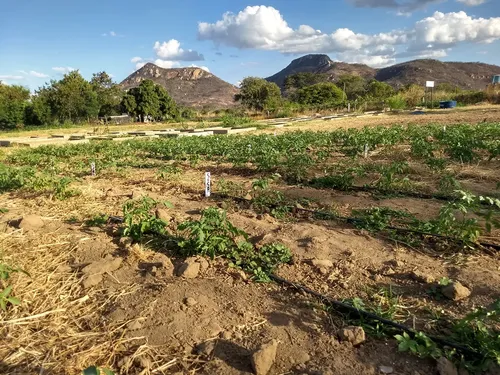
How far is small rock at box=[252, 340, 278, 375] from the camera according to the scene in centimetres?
218

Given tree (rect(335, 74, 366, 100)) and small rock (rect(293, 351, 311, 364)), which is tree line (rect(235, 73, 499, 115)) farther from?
small rock (rect(293, 351, 311, 364))

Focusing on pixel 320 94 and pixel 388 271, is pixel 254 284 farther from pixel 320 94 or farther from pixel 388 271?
pixel 320 94

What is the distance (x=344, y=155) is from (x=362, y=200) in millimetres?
4499

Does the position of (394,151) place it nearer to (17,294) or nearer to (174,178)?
(174,178)

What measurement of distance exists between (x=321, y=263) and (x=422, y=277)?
0.76 m

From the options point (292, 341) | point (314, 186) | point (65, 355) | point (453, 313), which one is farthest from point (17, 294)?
point (314, 186)

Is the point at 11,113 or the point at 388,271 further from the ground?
the point at 11,113

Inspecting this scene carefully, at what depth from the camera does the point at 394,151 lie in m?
9.73

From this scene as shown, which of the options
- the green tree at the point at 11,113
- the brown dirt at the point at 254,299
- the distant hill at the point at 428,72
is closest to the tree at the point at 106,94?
the green tree at the point at 11,113

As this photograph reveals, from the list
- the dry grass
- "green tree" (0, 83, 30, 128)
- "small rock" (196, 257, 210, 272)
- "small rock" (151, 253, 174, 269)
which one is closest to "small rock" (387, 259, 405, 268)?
"small rock" (196, 257, 210, 272)

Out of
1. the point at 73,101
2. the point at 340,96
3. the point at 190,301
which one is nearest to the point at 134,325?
the point at 190,301

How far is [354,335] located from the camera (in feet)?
7.89

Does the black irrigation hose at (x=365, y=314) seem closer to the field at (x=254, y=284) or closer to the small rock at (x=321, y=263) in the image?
the field at (x=254, y=284)

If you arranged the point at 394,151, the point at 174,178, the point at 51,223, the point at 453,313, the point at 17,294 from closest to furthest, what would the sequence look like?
1. the point at 453,313
2. the point at 17,294
3. the point at 51,223
4. the point at 174,178
5. the point at 394,151
